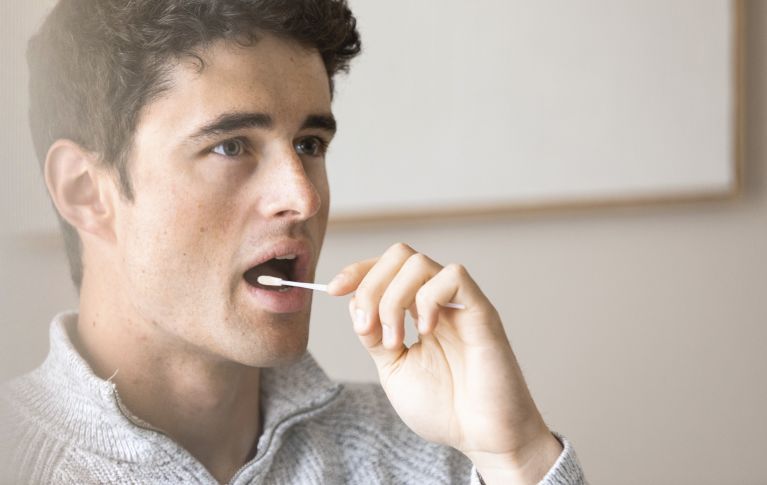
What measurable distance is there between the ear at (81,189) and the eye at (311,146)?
0.16 metres

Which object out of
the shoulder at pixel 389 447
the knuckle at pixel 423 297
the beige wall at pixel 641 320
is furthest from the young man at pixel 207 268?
the beige wall at pixel 641 320

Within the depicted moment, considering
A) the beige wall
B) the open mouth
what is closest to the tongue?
the open mouth

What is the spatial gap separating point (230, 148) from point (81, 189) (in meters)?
0.12

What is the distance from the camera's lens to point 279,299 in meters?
0.82

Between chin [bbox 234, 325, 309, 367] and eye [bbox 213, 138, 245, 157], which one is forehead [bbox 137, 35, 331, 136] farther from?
chin [bbox 234, 325, 309, 367]

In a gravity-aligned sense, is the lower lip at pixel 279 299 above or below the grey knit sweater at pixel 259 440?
above

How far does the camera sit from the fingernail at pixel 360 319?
0.75 meters

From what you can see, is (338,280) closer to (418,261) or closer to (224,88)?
(418,261)

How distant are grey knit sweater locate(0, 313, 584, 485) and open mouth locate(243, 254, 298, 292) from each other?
0.15 metres

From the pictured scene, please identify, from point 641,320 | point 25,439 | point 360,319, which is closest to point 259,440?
point 360,319

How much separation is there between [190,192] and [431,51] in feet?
2.68

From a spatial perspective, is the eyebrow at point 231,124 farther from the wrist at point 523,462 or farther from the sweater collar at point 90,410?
the wrist at point 523,462

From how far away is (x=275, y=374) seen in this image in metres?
0.96

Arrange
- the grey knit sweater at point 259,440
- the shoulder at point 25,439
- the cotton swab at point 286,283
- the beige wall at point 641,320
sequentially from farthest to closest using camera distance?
the beige wall at point 641,320 < the cotton swab at point 286,283 < the grey knit sweater at point 259,440 < the shoulder at point 25,439
